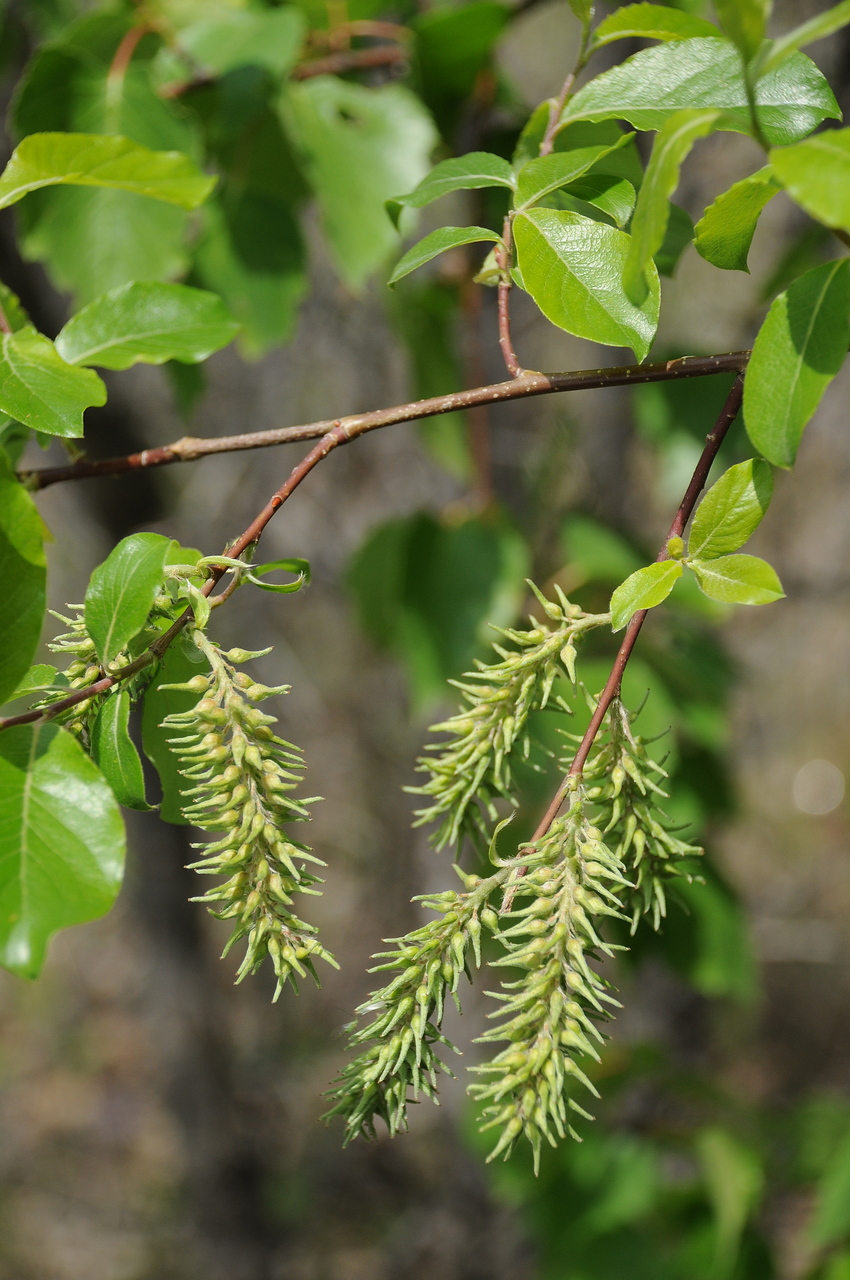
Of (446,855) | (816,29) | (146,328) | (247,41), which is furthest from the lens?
(446,855)

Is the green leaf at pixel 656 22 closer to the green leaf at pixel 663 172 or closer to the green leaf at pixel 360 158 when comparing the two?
the green leaf at pixel 663 172

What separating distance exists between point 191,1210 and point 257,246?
7.47 feet

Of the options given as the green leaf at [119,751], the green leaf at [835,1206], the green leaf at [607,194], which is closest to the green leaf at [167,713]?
the green leaf at [119,751]

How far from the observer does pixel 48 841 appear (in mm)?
333

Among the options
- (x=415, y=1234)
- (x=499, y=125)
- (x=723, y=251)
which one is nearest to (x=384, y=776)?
(x=415, y=1234)

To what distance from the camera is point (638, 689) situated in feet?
3.25

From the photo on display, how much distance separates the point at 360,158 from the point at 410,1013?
2.59 ft

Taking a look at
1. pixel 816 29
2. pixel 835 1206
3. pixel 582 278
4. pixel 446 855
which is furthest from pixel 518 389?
pixel 446 855

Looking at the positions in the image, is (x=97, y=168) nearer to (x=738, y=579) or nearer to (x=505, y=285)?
(x=505, y=285)

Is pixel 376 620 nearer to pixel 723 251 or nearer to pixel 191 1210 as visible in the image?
pixel 723 251

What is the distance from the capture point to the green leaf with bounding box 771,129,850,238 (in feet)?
0.88

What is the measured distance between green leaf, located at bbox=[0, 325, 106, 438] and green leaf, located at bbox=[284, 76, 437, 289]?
0.49 m

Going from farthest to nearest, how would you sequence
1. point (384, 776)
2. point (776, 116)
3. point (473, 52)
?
point (384, 776), point (473, 52), point (776, 116)

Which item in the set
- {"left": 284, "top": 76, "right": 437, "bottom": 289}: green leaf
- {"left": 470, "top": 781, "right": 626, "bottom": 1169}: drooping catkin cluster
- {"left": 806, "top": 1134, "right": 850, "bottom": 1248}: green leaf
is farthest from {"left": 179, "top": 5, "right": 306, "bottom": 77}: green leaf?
{"left": 806, "top": 1134, "right": 850, "bottom": 1248}: green leaf
